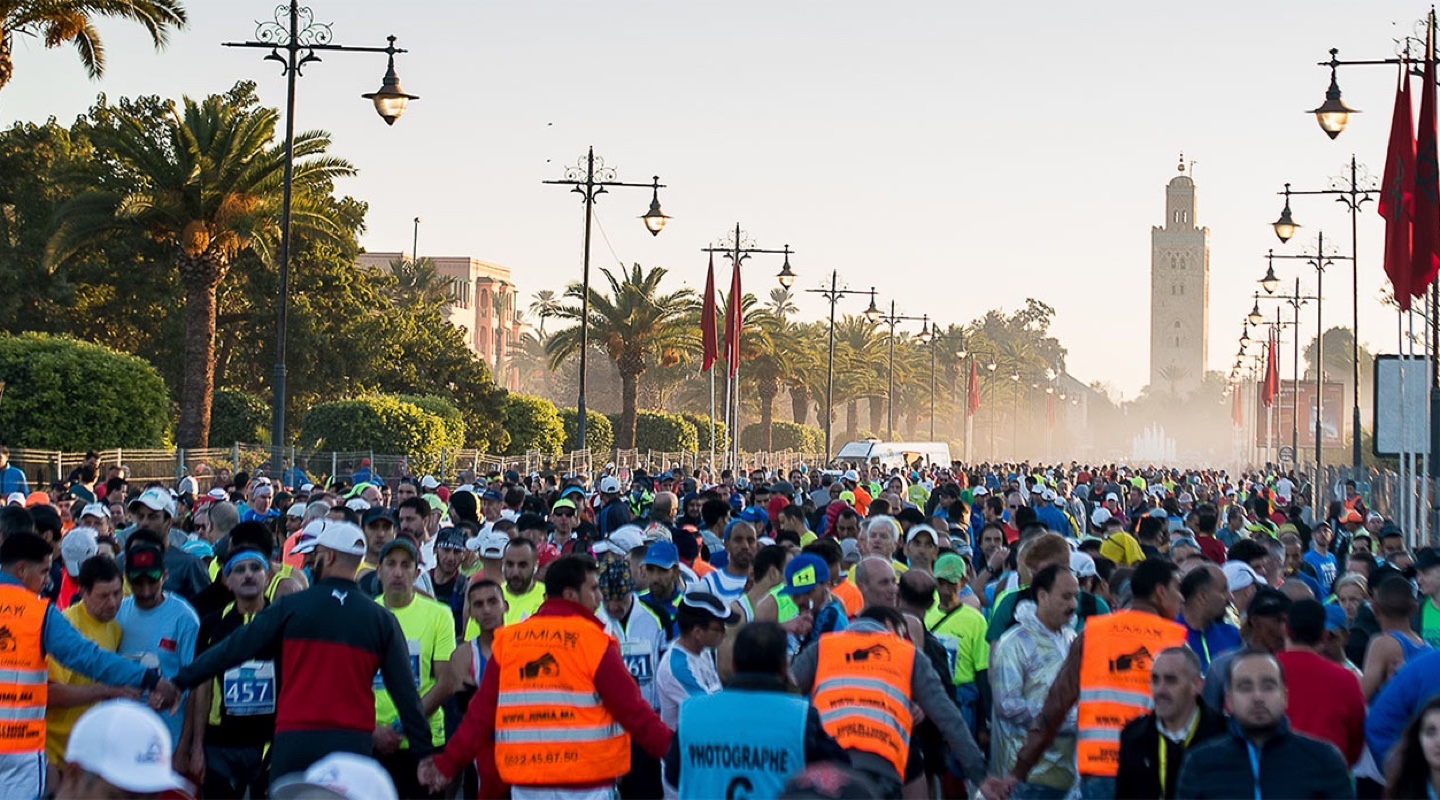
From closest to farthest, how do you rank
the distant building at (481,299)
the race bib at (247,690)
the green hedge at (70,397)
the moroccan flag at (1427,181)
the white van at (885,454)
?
the race bib at (247,690), the moroccan flag at (1427,181), the green hedge at (70,397), the white van at (885,454), the distant building at (481,299)

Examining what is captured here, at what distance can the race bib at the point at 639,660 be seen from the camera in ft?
29.9

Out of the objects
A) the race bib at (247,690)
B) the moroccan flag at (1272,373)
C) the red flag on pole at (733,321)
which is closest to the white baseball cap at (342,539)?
the race bib at (247,690)

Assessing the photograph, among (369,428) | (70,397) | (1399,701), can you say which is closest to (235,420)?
(369,428)

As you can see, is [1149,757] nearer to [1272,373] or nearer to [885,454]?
[885,454]

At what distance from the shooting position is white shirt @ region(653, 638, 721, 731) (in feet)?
26.5

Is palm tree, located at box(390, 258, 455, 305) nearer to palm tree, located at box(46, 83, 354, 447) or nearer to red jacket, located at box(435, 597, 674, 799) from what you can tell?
palm tree, located at box(46, 83, 354, 447)

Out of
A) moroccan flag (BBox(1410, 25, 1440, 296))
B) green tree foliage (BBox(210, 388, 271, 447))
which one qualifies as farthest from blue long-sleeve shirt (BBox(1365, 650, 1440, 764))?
green tree foliage (BBox(210, 388, 271, 447))

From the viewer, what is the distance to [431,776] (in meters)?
7.34

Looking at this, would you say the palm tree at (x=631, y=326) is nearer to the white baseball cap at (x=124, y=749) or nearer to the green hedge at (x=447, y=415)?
the green hedge at (x=447, y=415)

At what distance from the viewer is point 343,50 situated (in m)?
24.7

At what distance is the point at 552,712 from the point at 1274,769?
2.60 meters

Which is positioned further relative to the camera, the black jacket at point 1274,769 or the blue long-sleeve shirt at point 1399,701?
the blue long-sleeve shirt at point 1399,701

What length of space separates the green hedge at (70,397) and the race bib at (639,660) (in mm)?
27756

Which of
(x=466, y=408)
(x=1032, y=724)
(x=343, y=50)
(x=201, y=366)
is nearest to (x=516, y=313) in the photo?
(x=466, y=408)
